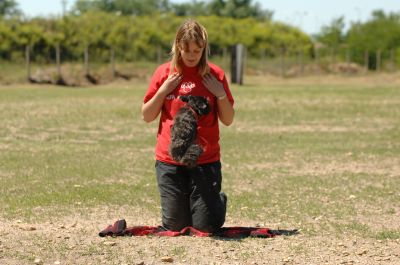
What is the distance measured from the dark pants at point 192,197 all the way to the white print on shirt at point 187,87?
649 millimetres

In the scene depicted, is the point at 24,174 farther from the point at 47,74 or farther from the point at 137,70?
the point at 137,70

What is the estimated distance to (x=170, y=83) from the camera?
24.2 feet

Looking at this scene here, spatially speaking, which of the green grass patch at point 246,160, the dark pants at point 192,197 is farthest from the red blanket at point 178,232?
the green grass patch at point 246,160

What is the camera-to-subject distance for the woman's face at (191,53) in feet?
23.9

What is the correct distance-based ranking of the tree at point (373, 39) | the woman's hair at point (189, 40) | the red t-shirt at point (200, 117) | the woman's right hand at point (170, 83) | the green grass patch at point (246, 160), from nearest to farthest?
the woman's hair at point (189, 40) < the woman's right hand at point (170, 83) < the red t-shirt at point (200, 117) < the green grass patch at point (246, 160) < the tree at point (373, 39)

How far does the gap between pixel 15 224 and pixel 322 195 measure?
157 inches

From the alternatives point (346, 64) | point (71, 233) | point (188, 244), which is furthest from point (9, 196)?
point (346, 64)

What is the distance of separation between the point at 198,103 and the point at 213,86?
0.63 feet

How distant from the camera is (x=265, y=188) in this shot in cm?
1123

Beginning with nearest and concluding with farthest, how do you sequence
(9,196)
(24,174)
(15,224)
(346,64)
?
(15,224) < (9,196) < (24,174) < (346,64)

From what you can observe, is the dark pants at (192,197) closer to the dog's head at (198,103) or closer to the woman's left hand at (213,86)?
the dog's head at (198,103)

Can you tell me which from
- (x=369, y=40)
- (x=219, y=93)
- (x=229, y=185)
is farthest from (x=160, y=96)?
(x=369, y=40)

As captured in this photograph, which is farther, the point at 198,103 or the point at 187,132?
the point at 198,103

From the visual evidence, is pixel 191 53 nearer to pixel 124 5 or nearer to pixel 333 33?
pixel 333 33
